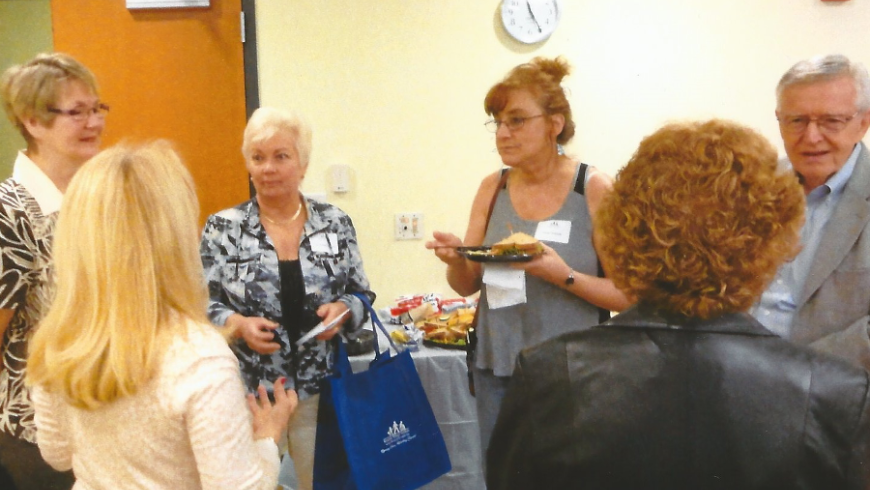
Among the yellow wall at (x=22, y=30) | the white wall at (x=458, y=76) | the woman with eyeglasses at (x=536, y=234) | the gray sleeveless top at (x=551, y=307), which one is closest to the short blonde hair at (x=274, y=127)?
the woman with eyeglasses at (x=536, y=234)

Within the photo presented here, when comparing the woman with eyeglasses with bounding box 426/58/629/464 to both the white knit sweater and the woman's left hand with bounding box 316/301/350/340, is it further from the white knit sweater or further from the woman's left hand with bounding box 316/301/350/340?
the white knit sweater

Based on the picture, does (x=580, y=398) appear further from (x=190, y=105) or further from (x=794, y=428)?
(x=190, y=105)

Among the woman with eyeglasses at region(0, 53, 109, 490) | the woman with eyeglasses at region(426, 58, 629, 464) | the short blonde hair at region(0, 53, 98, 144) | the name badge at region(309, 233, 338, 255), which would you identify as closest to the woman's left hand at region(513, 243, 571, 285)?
the woman with eyeglasses at region(426, 58, 629, 464)

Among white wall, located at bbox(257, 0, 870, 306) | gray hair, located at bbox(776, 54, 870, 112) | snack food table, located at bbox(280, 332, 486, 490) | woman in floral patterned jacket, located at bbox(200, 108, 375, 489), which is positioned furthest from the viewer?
white wall, located at bbox(257, 0, 870, 306)

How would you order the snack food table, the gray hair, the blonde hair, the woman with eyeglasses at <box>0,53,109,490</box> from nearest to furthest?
the blonde hair < the woman with eyeglasses at <box>0,53,109,490</box> < the gray hair < the snack food table

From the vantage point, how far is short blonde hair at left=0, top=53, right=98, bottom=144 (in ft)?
5.04

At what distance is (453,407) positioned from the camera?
102 inches

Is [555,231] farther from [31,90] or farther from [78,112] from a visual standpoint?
[31,90]

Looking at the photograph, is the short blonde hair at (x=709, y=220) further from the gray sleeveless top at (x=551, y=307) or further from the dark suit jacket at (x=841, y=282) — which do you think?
the gray sleeveless top at (x=551, y=307)

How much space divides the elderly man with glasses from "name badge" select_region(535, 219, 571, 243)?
53 centimetres

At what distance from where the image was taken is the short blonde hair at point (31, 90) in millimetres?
1537

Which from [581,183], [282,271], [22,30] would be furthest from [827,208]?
[22,30]

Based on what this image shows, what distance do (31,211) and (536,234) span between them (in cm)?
130

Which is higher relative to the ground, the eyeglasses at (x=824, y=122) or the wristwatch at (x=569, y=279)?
the eyeglasses at (x=824, y=122)
